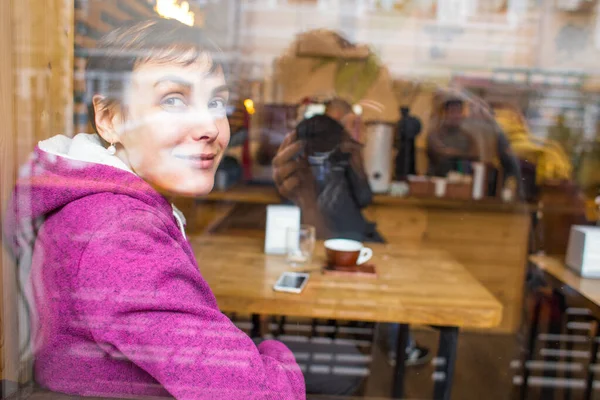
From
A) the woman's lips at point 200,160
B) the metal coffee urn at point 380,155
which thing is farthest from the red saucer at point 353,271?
the metal coffee urn at point 380,155

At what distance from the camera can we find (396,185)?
9.35ft

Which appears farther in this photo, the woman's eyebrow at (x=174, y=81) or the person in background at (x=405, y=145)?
the person in background at (x=405, y=145)

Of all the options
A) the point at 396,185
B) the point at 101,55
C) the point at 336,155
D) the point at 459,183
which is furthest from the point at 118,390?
the point at 459,183

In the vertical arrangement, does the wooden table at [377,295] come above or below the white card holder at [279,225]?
below

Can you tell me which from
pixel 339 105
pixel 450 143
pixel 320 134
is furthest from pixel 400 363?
pixel 450 143

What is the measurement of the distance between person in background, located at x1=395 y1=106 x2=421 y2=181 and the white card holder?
130 centimetres

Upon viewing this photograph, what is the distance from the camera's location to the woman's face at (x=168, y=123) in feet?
2.79

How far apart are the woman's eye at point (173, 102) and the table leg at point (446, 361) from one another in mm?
956

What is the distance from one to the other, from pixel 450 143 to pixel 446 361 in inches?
72.7

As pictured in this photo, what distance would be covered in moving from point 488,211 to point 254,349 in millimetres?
2354

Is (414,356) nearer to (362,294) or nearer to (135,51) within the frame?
(362,294)

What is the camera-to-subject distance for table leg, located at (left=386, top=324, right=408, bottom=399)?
63.6 inches

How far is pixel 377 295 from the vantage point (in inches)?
53.7

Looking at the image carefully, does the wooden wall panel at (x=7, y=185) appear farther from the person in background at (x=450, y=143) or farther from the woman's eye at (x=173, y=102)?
the person in background at (x=450, y=143)
